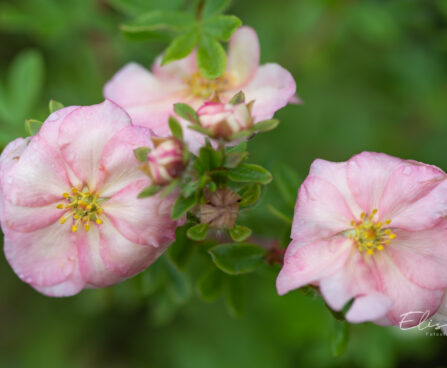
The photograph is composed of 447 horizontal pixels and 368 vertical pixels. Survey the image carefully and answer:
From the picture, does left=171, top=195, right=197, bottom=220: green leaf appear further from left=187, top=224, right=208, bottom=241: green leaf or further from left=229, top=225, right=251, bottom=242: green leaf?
left=229, top=225, right=251, bottom=242: green leaf

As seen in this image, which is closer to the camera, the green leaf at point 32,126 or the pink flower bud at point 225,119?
the pink flower bud at point 225,119

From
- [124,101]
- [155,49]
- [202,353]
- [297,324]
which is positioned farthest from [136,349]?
[124,101]

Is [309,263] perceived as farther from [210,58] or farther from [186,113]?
[210,58]

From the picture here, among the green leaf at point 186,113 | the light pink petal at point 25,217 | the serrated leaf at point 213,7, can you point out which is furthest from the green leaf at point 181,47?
the light pink petal at point 25,217

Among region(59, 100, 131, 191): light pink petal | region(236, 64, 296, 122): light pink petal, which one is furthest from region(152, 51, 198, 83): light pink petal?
region(59, 100, 131, 191): light pink petal

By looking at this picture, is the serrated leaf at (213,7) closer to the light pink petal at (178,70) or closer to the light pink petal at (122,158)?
the light pink petal at (178,70)

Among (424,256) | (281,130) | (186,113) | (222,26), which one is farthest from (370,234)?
(281,130)
